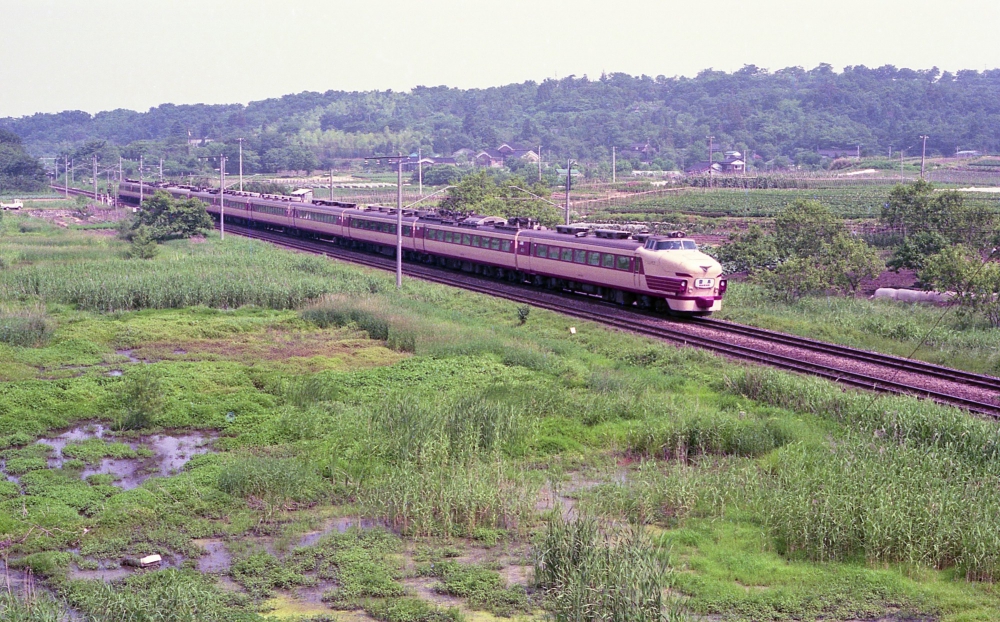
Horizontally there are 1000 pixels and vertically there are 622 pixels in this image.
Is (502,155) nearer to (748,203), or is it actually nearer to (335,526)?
(748,203)

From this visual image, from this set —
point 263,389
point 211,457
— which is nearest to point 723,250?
point 263,389

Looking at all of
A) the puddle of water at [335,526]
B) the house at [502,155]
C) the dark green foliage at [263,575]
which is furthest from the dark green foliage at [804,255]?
the house at [502,155]

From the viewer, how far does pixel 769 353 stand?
2738cm

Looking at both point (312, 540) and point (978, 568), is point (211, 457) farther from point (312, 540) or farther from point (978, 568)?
point (978, 568)

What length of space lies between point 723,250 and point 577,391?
28.9m

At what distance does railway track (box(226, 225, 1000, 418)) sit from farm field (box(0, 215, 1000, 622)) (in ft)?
5.11

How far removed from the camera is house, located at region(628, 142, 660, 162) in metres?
183

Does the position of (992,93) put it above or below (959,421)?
above

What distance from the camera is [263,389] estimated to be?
25.2 metres

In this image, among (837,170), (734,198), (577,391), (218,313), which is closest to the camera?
(577,391)

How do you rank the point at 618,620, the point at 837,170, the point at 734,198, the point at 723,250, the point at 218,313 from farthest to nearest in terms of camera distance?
1. the point at 837,170
2. the point at 734,198
3. the point at 723,250
4. the point at 218,313
5. the point at 618,620

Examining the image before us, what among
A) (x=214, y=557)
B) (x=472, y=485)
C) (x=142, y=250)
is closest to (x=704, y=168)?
(x=142, y=250)

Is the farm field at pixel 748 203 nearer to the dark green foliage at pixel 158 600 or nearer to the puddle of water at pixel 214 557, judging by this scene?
the puddle of water at pixel 214 557

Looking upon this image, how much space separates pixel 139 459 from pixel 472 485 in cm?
724
